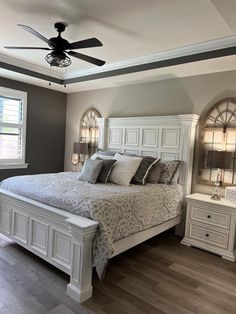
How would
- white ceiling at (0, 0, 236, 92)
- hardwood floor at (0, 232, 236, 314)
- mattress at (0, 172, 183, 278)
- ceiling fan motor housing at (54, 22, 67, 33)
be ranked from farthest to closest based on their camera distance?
ceiling fan motor housing at (54, 22, 67, 33)
white ceiling at (0, 0, 236, 92)
mattress at (0, 172, 183, 278)
hardwood floor at (0, 232, 236, 314)

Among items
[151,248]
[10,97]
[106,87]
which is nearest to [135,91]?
[106,87]

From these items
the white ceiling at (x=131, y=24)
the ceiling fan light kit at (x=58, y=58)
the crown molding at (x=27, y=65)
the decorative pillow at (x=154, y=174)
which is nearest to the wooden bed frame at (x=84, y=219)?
the decorative pillow at (x=154, y=174)

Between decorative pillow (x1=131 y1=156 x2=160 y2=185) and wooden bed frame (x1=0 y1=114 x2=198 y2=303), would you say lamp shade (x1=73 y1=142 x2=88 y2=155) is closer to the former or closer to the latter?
wooden bed frame (x1=0 y1=114 x2=198 y2=303)

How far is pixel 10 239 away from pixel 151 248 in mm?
1870

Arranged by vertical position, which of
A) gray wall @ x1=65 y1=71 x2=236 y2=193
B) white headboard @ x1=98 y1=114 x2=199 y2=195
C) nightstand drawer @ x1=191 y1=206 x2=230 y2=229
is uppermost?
gray wall @ x1=65 y1=71 x2=236 y2=193

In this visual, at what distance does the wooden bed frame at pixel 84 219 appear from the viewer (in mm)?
2090

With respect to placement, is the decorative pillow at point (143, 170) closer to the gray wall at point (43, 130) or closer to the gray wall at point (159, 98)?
the gray wall at point (159, 98)

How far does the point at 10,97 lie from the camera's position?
4637 millimetres

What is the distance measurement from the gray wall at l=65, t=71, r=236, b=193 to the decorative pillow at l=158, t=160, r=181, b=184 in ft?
1.20

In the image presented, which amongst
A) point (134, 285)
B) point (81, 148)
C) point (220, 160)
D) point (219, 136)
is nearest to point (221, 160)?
point (220, 160)

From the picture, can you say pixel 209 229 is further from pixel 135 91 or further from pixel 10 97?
pixel 10 97

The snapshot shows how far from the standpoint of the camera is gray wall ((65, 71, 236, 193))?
3.52 meters

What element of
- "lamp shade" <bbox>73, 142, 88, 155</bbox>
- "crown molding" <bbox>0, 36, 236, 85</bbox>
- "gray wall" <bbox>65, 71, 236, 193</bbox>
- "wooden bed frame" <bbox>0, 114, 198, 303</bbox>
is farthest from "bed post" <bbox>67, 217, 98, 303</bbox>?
"lamp shade" <bbox>73, 142, 88, 155</bbox>

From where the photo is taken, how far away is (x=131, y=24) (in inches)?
104
